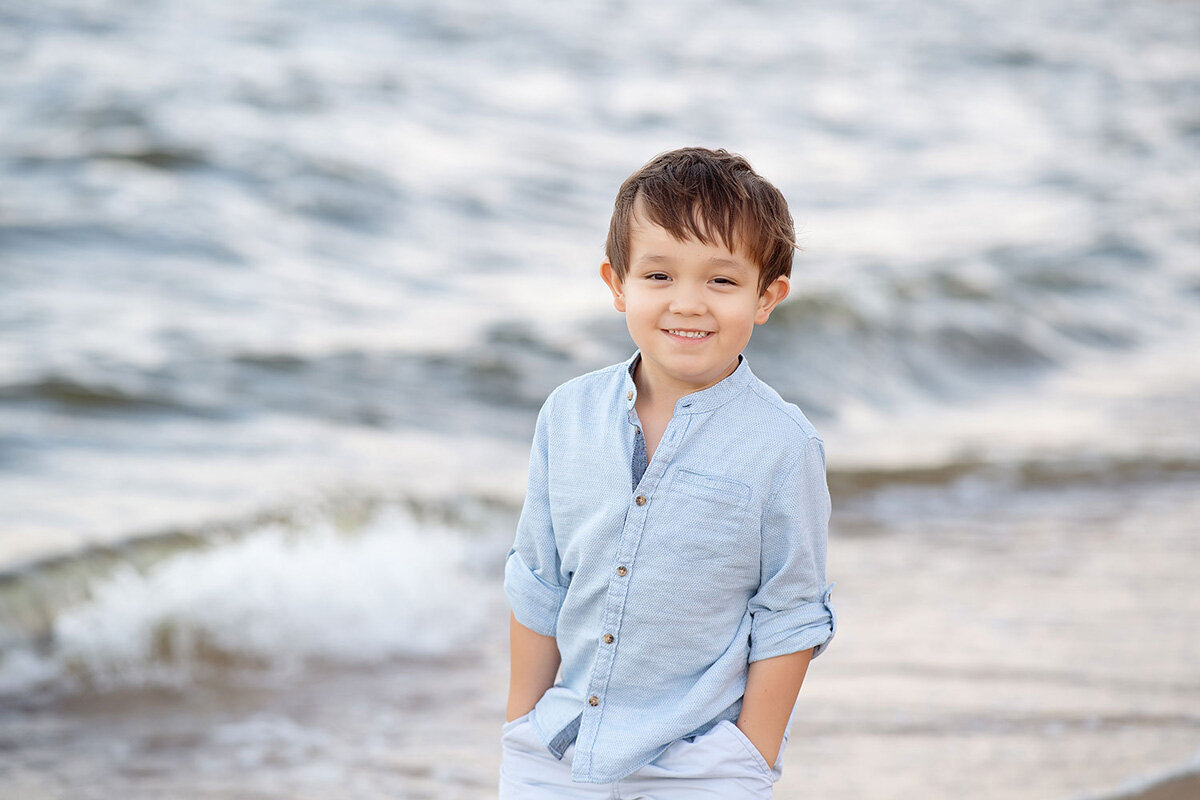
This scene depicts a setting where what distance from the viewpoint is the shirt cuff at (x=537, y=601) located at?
1.95 metres

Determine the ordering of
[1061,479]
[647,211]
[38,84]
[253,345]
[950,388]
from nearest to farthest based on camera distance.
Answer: [647,211] < [1061,479] < [253,345] < [950,388] < [38,84]

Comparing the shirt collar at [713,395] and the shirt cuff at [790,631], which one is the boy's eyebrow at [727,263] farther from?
the shirt cuff at [790,631]

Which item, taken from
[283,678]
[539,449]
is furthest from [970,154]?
[539,449]

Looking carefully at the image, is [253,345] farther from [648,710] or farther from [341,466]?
[648,710]

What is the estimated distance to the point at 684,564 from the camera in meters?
1.81

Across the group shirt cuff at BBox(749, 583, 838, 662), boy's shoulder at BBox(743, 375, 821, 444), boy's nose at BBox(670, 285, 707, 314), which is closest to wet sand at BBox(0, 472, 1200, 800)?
shirt cuff at BBox(749, 583, 838, 662)

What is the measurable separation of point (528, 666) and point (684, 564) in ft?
1.08

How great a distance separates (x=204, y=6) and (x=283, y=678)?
1346 centimetres

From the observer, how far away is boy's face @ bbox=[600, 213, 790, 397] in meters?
1.79

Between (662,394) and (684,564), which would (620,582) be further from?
(662,394)

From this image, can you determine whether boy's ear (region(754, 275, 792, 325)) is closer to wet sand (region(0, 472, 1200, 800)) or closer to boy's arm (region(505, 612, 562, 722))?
boy's arm (region(505, 612, 562, 722))

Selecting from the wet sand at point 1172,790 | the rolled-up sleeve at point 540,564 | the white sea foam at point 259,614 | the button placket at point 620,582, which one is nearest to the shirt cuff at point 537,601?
the rolled-up sleeve at point 540,564

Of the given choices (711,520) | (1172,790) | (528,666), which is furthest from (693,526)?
(1172,790)

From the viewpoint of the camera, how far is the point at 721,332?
5.95 feet
